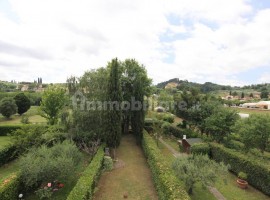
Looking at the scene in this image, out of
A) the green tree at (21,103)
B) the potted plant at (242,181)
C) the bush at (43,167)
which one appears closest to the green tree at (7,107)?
the green tree at (21,103)

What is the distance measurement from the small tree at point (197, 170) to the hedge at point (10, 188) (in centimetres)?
951

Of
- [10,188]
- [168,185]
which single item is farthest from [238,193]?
[10,188]

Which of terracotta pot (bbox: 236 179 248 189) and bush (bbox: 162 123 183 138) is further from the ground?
bush (bbox: 162 123 183 138)

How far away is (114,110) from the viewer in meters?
21.5

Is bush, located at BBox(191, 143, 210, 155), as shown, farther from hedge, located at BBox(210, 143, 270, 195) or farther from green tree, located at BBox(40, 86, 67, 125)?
green tree, located at BBox(40, 86, 67, 125)

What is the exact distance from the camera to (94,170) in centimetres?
1314

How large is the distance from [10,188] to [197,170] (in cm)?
1062

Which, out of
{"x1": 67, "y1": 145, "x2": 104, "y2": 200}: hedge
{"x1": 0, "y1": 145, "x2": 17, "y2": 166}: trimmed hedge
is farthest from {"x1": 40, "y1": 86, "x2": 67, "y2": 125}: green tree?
{"x1": 67, "y1": 145, "x2": 104, "y2": 200}: hedge

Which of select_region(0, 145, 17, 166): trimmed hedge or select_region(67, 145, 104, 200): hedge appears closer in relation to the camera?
select_region(67, 145, 104, 200): hedge

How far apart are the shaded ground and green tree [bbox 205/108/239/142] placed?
32.1 ft

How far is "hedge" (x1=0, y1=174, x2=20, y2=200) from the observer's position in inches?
385

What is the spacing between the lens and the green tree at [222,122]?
23.1m

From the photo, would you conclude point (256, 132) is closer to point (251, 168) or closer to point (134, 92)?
point (251, 168)

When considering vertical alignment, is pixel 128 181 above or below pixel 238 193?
above
